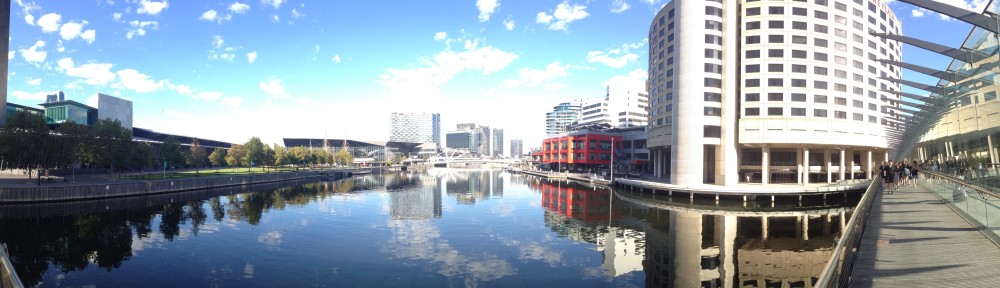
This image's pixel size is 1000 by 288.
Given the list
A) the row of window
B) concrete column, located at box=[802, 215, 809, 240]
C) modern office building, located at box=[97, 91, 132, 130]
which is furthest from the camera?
modern office building, located at box=[97, 91, 132, 130]

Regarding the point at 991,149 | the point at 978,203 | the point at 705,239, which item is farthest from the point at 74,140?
the point at 991,149

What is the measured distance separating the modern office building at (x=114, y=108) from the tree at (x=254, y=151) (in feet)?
101

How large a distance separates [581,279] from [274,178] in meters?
96.3

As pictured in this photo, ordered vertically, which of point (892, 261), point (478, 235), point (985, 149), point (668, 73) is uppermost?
point (668, 73)

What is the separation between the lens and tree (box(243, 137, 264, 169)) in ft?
369

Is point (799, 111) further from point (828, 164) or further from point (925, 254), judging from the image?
point (925, 254)

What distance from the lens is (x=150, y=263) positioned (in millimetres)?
27312

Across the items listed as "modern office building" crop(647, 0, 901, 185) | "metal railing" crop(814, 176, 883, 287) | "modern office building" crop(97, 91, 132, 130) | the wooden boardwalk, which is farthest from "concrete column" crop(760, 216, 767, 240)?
"modern office building" crop(97, 91, 132, 130)

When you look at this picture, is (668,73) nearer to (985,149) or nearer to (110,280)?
(985,149)

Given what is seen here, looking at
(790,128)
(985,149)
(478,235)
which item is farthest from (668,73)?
(985,149)

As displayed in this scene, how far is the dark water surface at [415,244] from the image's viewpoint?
80.5ft

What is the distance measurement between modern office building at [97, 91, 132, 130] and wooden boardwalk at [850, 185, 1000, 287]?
5528 inches

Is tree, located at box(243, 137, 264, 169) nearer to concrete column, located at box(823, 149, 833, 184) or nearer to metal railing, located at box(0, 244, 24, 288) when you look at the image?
metal railing, located at box(0, 244, 24, 288)

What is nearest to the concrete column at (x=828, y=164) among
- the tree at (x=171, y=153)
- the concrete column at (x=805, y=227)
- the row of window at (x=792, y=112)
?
the row of window at (x=792, y=112)
